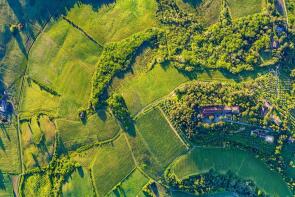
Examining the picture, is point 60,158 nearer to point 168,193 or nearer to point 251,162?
point 168,193

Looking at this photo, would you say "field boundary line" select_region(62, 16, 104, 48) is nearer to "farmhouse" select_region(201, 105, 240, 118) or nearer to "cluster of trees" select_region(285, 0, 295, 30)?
"farmhouse" select_region(201, 105, 240, 118)

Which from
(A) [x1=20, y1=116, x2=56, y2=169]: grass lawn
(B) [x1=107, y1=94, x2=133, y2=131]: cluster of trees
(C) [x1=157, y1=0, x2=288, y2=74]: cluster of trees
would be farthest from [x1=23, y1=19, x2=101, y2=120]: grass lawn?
(C) [x1=157, y1=0, x2=288, y2=74]: cluster of trees

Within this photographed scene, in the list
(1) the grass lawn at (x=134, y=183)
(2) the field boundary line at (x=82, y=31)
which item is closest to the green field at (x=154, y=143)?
(1) the grass lawn at (x=134, y=183)

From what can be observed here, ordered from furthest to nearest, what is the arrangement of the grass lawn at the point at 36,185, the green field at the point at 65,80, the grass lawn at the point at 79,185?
the grass lawn at the point at 36,185
the grass lawn at the point at 79,185
the green field at the point at 65,80

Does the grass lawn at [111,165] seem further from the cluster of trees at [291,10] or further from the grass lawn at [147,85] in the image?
the cluster of trees at [291,10]

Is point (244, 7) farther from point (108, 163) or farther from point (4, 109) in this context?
point (4, 109)

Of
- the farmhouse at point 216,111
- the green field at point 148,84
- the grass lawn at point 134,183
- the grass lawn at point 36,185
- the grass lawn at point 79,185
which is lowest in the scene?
the grass lawn at point 134,183
